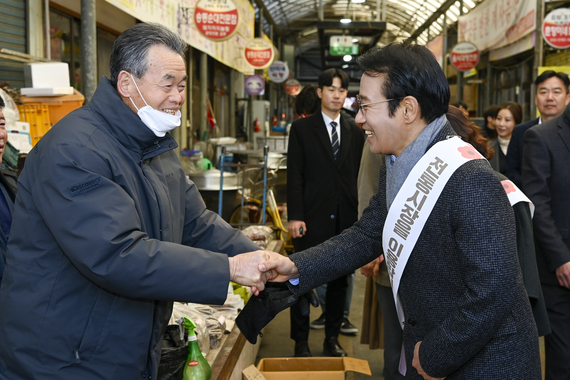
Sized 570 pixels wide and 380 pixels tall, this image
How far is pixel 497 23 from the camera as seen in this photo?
12.3m

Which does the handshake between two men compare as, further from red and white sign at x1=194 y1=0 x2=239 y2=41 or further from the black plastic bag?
red and white sign at x1=194 y1=0 x2=239 y2=41

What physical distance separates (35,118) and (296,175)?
197cm

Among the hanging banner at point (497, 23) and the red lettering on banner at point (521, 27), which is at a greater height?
the hanging banner at point (497, 23)

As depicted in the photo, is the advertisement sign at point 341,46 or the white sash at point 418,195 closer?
the white sash at point 418,195

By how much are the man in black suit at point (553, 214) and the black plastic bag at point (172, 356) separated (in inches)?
86.2

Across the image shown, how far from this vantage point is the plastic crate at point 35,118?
3867 millimetres

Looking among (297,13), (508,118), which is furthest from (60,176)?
(297,13)

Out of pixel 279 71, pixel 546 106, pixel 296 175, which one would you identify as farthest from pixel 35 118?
pixel 279 71

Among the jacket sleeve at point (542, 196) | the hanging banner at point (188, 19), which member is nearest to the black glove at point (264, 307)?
the jacket sleeve at point (542, 196)

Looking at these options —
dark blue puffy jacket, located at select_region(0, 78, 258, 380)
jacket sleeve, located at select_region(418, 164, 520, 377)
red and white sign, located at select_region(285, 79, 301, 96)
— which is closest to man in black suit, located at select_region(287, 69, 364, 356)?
dark blue puffy jacket, located at select_region(0, 78, 258, 380)

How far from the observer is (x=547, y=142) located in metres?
3.35

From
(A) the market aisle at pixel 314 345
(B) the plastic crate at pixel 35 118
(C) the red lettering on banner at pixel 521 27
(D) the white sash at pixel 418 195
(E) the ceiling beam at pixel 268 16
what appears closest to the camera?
(D) the white sash at pixel 418 195

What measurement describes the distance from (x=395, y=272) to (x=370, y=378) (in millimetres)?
2529

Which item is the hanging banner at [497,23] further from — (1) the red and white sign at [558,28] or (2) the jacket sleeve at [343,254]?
(2) the jacket sleeve at [343,254]
